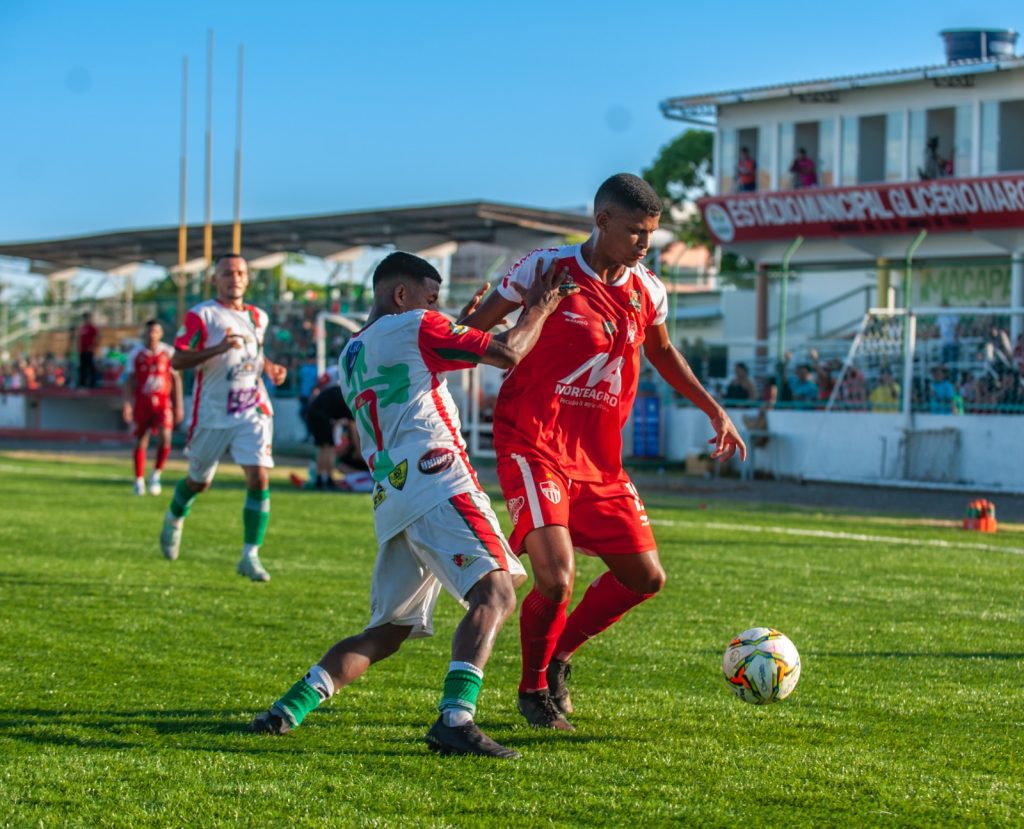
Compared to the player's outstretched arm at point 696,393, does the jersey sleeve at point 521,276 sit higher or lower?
higher

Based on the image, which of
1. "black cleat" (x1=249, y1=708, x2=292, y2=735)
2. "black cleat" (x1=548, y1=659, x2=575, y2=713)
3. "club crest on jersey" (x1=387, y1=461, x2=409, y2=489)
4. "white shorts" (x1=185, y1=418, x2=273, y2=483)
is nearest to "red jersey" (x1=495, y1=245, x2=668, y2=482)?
"club crest on jersey" (x1=387, y1=461, x2=409, y2=489)

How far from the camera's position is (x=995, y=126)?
32750 mm

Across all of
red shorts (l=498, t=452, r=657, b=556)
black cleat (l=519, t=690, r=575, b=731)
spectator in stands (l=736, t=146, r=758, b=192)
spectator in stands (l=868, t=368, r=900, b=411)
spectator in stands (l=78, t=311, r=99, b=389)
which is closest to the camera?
red shorts (l=498, t=452, r=657, b=556)

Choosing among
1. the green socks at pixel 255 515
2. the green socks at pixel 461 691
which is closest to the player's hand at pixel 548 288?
the green socks at pixel 461 691

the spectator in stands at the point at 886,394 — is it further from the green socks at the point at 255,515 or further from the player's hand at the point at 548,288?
the player's hand at the point at 548,288

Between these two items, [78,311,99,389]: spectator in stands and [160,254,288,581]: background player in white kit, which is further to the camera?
[78,311,99,389]: spectator in stands

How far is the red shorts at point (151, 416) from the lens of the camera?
19.1 metres

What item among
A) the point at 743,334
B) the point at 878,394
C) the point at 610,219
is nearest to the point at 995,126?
the point at 743,334

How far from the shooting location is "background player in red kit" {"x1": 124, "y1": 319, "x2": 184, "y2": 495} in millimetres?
18969

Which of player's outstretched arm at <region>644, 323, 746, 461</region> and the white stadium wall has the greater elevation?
player's outstretched arm at <region>644, 323, 746, 461</region>

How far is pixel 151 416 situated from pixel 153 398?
0.96 ft

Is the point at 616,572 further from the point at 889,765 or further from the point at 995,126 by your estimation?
the point at 995,126

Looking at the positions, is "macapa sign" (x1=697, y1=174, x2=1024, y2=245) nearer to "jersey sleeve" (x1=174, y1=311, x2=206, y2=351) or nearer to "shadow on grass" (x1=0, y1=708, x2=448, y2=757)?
"jersey sleeve" (x1=174, y1=311, x2=206, y2=351)

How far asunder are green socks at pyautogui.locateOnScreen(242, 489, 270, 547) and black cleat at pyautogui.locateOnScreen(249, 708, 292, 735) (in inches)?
199
